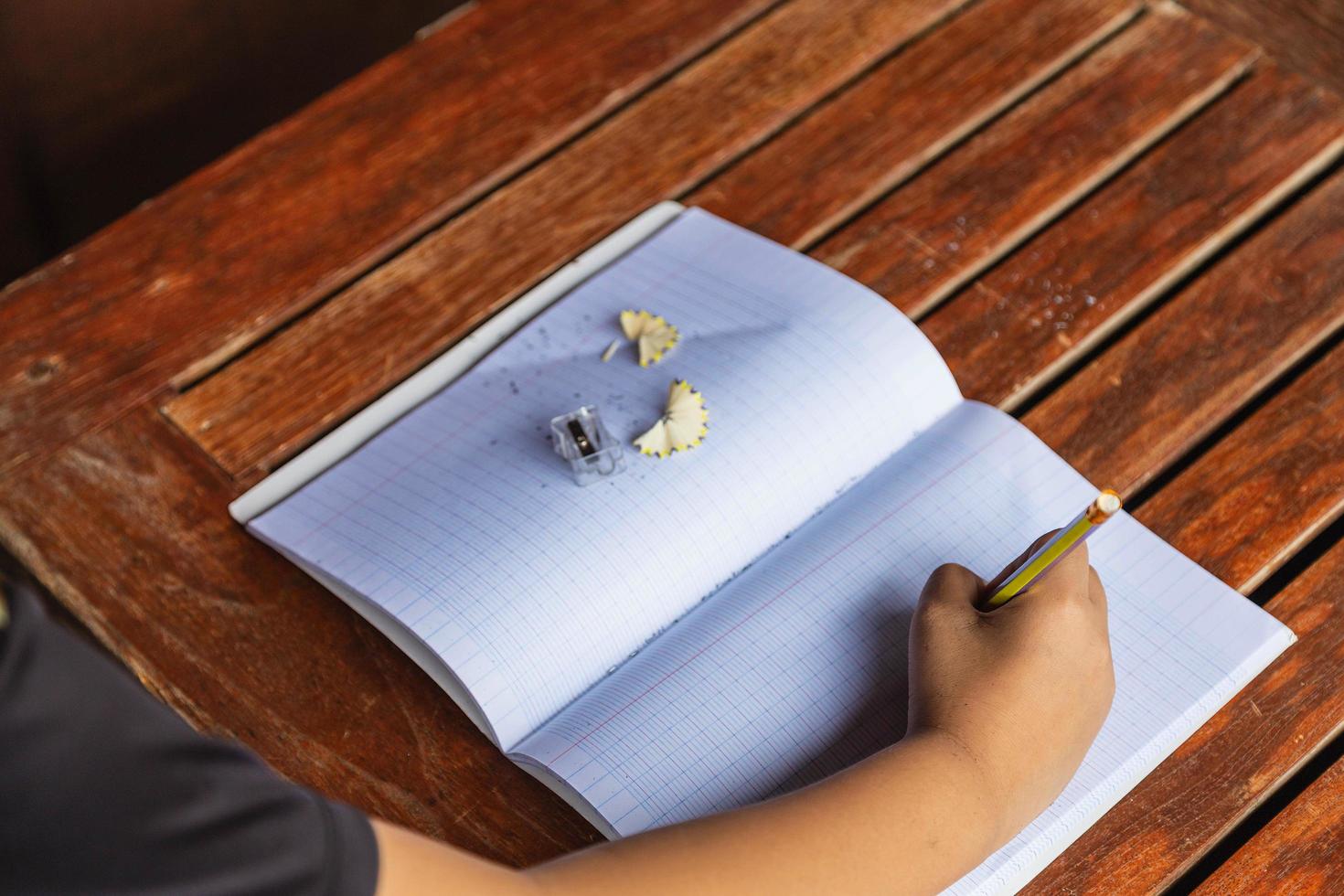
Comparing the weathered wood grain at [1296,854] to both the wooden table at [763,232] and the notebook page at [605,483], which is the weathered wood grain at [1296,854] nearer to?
the wooden table at [763,232]

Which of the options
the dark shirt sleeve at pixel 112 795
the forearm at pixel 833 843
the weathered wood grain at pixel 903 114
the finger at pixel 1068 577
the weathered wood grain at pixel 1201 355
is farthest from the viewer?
the weathered wood grain at pixel 903 114

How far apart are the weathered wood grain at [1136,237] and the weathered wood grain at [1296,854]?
28 cm

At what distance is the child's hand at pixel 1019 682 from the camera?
62cm

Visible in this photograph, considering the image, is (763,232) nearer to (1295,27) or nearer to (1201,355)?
(1201,355)

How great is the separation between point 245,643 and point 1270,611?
559 mm

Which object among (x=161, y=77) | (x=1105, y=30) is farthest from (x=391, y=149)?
(x=161, y=77)

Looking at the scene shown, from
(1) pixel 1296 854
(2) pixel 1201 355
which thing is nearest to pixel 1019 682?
(1) pixel 1296 854

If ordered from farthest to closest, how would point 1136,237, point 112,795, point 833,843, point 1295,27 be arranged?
1. point 1295,27
2. point 1136,237
3. point 833,843
4. point 112,795

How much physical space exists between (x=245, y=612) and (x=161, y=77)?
1.09m

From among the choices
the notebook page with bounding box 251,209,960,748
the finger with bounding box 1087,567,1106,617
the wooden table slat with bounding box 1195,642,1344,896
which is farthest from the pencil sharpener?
the wooden table slat with bounding box 1195,642,1344,896

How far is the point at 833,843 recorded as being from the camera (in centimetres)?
58

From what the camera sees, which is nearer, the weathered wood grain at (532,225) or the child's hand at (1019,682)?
the child's hand at (1019,682)

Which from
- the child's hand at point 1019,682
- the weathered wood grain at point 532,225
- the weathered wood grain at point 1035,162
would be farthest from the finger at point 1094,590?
the weathered wood grain at point 532,225

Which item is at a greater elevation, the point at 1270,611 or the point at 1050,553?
the point at 1050,553
